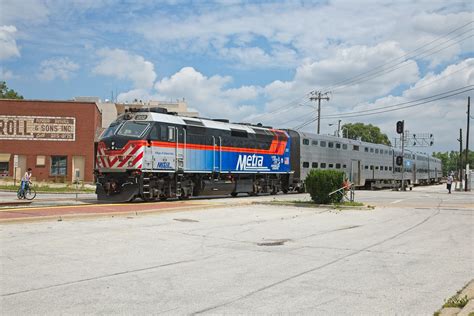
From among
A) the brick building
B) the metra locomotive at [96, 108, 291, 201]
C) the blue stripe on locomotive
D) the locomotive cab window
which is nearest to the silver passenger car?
the blue stripe on locomotive

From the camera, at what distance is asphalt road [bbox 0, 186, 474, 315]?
6285 millimetres

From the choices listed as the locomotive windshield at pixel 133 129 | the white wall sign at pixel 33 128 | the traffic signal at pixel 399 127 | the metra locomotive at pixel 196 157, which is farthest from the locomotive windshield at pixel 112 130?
the white wall sign at pixel 33 128

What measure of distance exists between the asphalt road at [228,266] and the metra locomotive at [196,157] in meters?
5.95

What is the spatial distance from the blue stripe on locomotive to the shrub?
5.82 m

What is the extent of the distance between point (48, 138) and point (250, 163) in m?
28.4

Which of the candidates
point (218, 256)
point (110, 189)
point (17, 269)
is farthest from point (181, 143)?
point (17, 269)

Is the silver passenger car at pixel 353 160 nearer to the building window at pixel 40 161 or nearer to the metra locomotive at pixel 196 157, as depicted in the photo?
the metra locomotive at pixel 196 157

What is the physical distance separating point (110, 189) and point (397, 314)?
16.5 metres

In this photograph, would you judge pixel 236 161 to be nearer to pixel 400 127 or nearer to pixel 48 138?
pixel 400 127

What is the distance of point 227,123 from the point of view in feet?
91.0

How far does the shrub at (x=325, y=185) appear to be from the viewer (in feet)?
69.2

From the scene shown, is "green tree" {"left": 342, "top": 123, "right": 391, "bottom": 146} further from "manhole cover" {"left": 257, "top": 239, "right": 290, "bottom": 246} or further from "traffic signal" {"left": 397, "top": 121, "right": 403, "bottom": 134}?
"manhole cover" {"left": 257, "top": 239, "right": 290, "bottom": 246}

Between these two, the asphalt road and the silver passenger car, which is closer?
the asphalt road

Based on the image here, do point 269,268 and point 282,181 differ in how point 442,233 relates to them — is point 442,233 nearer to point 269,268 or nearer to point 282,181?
point 269,268
